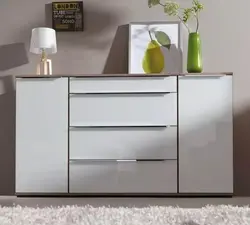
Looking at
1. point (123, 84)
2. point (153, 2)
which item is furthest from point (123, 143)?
point (153, 2)

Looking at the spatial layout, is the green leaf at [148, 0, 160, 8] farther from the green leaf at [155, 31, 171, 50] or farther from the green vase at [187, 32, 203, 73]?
the green vase at [187, 32, 203, 73]

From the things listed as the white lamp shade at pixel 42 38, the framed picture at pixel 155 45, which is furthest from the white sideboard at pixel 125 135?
the framed picture at pixel 155 45

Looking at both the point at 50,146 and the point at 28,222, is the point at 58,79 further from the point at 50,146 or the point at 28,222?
the point at 28,222

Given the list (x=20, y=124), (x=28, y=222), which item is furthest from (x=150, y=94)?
(x=28, y=222)

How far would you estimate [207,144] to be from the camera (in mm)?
3355

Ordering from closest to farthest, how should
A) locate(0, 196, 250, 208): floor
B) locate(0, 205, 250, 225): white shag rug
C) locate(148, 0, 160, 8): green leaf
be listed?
1. locate(0, 205, 250, 225): white shag rug
2. locate(0, 196, 250, 208): floor
3. locate(148, 0, 160, 8): green leaf

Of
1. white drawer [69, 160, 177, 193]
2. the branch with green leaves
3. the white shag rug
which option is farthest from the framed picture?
the white shag rug

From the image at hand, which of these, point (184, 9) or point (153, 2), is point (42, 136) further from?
point (184, 9)

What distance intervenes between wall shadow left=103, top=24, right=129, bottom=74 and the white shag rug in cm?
203

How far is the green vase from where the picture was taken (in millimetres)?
3588

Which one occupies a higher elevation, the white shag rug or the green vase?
the green vase

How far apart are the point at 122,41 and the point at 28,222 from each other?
2.33m

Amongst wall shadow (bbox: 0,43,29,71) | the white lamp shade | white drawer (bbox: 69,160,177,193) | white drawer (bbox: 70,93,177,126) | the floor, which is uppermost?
the white lamp shade

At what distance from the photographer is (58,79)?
3.41 m
